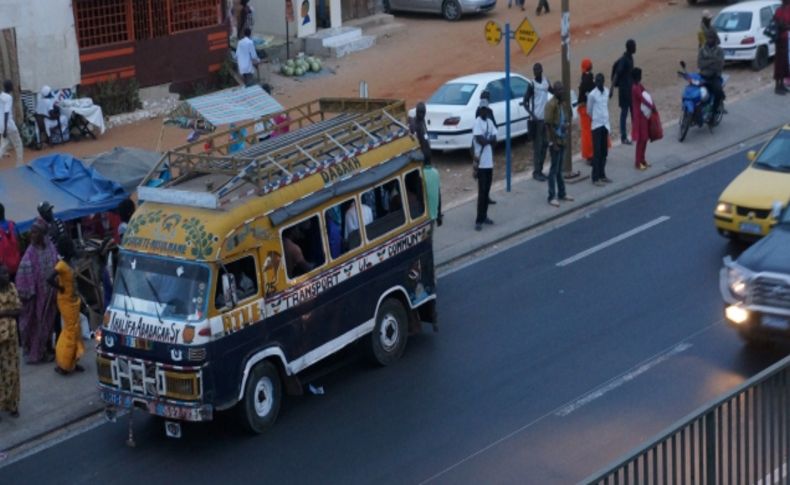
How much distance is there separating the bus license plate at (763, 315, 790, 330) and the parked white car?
17.3m

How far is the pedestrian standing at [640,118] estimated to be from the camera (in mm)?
22328

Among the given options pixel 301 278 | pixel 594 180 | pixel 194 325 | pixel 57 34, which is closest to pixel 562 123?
pixel 594 180

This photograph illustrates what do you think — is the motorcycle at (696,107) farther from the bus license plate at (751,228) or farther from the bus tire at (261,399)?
the bus tire at (261,399)

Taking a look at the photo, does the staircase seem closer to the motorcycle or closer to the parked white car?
the parked white car

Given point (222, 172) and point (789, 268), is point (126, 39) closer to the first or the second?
point (222, 172)

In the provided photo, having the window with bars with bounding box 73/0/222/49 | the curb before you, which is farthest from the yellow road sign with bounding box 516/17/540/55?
the window with bars with bounding box 73/0/222/49

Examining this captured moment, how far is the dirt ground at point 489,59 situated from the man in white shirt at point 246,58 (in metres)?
0.94

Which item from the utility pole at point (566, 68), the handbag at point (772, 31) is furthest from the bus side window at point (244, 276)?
the handbag at point (772, 31)

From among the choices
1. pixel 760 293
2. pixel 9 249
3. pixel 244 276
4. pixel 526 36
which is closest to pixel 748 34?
pixel 526 36

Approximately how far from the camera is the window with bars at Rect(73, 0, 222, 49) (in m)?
28.0

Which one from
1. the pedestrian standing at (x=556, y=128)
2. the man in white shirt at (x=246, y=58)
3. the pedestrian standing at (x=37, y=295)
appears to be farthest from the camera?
the man in white shirt at (x=246, y=58)

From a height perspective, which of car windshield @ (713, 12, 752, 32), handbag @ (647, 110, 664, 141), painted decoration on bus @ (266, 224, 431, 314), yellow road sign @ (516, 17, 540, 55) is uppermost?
yellow road sign @ (516, 17, 540, 55)

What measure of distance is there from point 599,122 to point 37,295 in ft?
32.9

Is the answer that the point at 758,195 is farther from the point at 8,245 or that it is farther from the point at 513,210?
the point at 8,245
